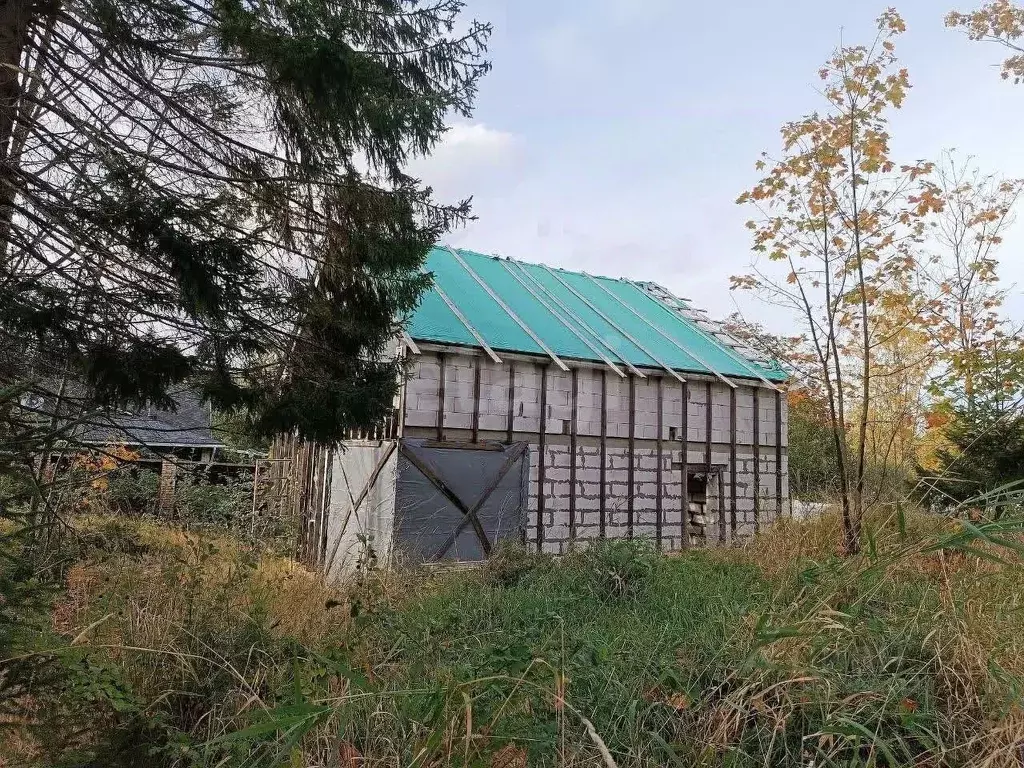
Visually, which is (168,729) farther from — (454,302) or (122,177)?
(454,302)

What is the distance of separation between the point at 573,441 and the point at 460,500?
Result: 93.2 inches

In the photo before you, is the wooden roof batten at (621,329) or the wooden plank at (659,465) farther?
the wooden roof batten at (621,329)

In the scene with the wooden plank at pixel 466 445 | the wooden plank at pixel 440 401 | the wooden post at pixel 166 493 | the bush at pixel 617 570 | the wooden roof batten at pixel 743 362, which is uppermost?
the wooden roof batten at pixel 743 362

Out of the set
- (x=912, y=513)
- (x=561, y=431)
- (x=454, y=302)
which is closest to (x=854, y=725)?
(x=912, y=513)

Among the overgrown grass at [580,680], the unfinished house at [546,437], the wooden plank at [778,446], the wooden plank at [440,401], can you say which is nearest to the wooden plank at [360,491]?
the unfinished house at [546,437]

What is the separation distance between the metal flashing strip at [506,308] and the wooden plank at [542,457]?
314 millimetres

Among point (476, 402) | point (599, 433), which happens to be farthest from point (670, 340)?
point (476, 402)

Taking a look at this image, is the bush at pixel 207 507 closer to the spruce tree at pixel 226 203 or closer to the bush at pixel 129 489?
the bush at pixel 129 489

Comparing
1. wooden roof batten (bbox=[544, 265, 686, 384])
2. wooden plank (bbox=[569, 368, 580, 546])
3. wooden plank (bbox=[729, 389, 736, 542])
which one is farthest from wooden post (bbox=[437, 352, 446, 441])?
wooden plank (bbox=[729, 389, 736, 542])

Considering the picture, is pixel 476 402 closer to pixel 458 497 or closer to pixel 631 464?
pixel 458 497

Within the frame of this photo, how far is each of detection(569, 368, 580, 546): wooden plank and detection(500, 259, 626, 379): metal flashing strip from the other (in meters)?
0.61

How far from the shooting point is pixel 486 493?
10.6 m

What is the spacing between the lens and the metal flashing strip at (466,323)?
34.6ft

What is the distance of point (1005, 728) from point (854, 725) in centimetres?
57
